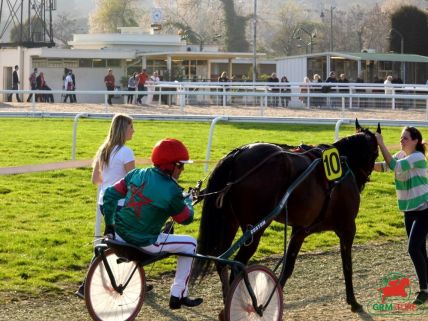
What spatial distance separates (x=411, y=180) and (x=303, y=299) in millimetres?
1314

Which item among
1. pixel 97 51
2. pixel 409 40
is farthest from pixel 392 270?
pixel 409 40

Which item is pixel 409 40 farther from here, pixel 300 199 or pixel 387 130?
pixel 300 199

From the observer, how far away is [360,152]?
26.5ft

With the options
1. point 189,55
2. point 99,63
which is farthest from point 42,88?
point 189,55

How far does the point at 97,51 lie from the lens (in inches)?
1864

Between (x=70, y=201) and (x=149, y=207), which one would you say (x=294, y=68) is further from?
(x=149, y=207)

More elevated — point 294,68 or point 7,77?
point 294,68

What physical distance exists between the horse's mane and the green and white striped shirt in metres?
0.22

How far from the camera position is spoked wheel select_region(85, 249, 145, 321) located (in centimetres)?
643

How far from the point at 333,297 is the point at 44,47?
42472 millimetres

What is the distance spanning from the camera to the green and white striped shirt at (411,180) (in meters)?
7.91

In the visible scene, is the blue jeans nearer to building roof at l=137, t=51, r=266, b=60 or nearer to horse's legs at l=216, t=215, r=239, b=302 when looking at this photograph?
horse's legs at l=216, t=215, r=239, b=302

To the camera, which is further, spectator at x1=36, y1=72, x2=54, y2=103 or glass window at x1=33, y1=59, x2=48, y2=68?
glass window at x1=33, y1=59, x2=48, y2=68

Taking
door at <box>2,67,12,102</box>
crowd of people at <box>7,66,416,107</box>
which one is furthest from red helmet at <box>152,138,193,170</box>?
door at <box>2,67,12,102</box>
